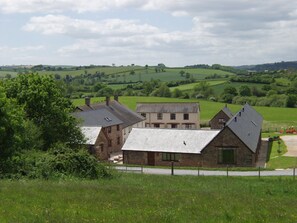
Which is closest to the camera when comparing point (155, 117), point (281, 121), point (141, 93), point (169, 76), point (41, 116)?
Answer: point (41, 116)

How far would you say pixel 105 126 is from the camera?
5669cm

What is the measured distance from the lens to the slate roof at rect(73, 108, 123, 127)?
5596 centimetres

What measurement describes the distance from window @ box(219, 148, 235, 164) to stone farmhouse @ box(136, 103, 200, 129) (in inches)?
1388

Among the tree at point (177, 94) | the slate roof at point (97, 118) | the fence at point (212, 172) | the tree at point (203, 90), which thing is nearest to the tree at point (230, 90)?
the tree at point (203, 90)

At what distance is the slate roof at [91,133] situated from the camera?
162ft

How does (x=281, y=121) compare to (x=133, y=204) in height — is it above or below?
below

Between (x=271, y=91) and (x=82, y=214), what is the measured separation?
394 feet

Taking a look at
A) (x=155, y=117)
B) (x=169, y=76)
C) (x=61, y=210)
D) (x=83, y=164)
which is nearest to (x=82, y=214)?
(x=61, y=210)

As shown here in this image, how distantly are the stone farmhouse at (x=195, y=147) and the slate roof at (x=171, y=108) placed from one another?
102ft

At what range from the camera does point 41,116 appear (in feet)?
128

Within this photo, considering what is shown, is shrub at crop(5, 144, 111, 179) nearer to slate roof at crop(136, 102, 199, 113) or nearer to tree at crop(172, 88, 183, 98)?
slate roof at crop(136, 102, 199, 113)

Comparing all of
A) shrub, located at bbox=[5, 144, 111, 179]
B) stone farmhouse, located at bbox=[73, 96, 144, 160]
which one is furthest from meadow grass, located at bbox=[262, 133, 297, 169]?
shrub, located at bbox=[5, 144, 111, 179]

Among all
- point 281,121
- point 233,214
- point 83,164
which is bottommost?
point 281,121

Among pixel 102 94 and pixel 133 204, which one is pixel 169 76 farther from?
pixel 133 204
